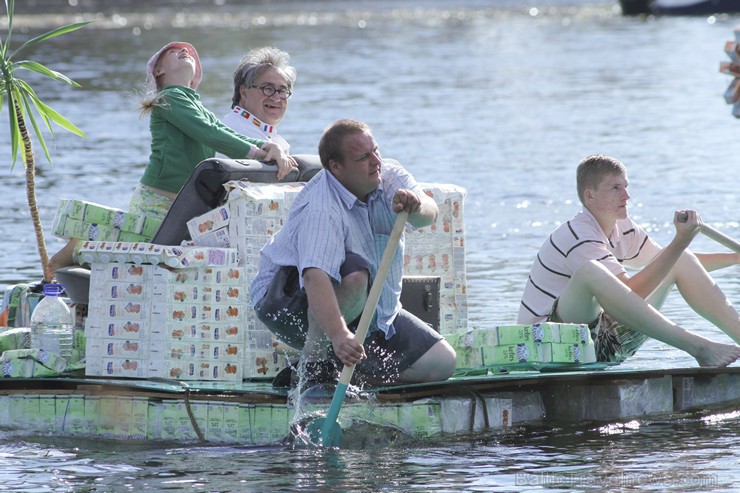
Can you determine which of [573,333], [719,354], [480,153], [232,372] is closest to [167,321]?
[232,372]

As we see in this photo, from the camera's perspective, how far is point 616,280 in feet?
21.2

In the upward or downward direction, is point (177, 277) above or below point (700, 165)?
below

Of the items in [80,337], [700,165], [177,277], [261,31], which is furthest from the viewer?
[261,31]

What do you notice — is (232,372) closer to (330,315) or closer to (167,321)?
(167,321)

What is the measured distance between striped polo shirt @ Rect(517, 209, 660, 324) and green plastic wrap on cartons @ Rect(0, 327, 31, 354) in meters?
2.36

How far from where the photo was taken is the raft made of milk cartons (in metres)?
6.36

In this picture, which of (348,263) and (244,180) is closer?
(348,263)

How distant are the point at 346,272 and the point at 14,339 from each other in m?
1.96

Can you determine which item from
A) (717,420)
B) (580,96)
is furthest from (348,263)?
(580,96)

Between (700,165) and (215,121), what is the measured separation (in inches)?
395

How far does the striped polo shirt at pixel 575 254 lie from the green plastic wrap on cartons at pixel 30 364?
2156 millimetres

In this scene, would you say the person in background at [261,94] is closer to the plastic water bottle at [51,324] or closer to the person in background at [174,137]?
the person in background at [174,137]

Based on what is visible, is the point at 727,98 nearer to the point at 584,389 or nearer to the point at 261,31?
the point at 584,389

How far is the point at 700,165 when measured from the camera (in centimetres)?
1622
